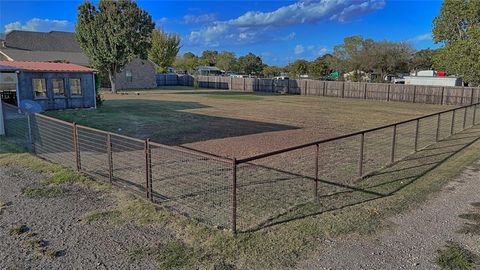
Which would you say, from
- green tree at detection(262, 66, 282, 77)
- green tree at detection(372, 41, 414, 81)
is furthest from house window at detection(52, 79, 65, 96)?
green tree at detection(262, 66, 282, 77)

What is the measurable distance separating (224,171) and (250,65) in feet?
288

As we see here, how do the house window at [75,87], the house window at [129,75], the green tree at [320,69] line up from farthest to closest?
1. the green tree at [320,69]
2. the house window at [129,75]
3. the house window at [75,87]

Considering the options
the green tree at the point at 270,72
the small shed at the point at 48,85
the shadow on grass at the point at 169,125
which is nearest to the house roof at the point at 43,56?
the small shed at the point at 48,85

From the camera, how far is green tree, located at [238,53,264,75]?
93688 millimetres

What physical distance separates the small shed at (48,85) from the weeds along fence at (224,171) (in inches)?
296

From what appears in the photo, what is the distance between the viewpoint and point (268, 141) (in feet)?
38.5

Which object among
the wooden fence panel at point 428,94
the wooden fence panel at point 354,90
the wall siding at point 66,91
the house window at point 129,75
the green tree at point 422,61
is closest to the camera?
the wall siding at point 66,91

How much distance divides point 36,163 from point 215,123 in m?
8.45

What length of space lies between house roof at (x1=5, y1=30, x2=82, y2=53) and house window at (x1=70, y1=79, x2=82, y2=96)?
23.6 metres

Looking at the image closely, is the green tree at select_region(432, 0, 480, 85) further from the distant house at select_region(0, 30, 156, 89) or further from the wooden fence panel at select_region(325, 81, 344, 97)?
the distant house at select_region(0, 30, 156, 89)

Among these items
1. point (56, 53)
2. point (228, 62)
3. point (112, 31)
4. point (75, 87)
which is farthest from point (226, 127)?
point (228, 62)

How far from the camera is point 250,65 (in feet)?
307

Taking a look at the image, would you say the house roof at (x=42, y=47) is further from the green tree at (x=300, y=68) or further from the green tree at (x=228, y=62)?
the green tree at (x=228, y=62)

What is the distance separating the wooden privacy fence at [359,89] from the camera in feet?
92.9
